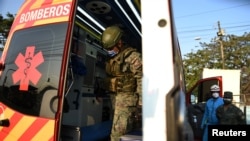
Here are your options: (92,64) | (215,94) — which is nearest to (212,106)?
(215,94)

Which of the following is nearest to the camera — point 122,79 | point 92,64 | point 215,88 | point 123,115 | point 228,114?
point 123,115

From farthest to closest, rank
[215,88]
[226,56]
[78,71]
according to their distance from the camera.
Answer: [226,56], [215,88], [78,71]

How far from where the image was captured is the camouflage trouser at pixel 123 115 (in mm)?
3799

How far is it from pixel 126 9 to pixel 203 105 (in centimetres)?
345

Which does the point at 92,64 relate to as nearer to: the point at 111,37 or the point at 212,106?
the point at 111,37

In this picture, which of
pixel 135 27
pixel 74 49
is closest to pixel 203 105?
pixel 135 27

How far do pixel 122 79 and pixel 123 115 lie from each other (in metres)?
0.46

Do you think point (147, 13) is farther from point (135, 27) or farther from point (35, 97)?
point (135, 27)

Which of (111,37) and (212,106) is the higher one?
(111,37)

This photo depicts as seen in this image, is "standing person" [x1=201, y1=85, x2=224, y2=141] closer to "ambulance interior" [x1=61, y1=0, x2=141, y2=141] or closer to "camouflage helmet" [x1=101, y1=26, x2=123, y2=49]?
"ambulance interior" [x1=61, y1=0, x2=141, y2=141]

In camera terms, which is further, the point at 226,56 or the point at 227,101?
the point at 226,56

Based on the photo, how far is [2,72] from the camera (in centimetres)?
320

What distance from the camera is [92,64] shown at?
5.07 meters

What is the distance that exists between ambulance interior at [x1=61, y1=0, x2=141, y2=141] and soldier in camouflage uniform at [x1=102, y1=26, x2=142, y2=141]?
17.2 inches
